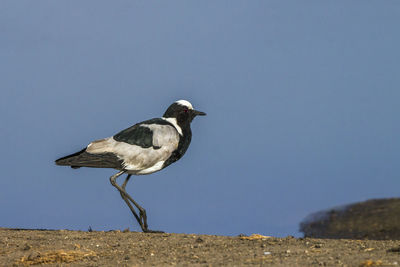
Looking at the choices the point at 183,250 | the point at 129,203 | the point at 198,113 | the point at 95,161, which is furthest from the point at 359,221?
the point at 183,250

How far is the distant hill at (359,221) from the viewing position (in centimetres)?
1745

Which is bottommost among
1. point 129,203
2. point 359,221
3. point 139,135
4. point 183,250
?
point 183,250

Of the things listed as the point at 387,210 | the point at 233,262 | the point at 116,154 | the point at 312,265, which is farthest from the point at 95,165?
the point at 387,210

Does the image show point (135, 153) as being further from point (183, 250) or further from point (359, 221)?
point (359, 221)

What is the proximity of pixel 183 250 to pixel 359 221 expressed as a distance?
1189 centimetres

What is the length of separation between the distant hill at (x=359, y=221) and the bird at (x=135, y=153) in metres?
8.95

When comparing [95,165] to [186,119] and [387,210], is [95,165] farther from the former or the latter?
[387,210]

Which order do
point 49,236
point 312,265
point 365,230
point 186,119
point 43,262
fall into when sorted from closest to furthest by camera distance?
point 312,265 → point 43,262 → point 49,236 → point 186,119 → point 365,230

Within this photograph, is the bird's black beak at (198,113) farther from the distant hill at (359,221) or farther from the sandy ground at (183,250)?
the distant hill at (359,221)

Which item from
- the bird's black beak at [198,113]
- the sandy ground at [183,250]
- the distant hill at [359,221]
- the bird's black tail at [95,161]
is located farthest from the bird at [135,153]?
the distant hill at [359,221]

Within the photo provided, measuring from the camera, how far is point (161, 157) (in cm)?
1049

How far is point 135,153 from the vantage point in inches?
408

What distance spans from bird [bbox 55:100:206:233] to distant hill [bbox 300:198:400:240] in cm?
895

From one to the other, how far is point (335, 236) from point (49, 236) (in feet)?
35.7
